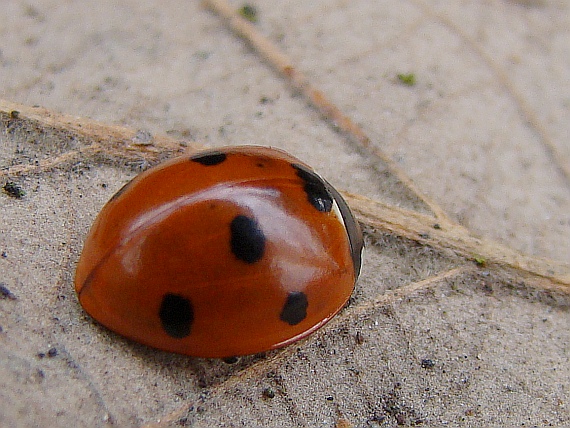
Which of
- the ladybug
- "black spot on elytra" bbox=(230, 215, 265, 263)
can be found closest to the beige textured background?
the ladybug

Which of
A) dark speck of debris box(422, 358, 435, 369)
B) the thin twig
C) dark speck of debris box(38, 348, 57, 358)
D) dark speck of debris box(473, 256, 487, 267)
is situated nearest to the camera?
dark speck of debris box(38, 348, 57, 358)

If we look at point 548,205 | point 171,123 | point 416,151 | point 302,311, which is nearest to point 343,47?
point 416,151

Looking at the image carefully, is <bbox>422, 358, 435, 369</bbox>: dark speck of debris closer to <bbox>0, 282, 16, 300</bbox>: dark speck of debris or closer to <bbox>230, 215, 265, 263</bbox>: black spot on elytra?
<bbox>230, 215, 265, 263</bbox>: black spot on elytra

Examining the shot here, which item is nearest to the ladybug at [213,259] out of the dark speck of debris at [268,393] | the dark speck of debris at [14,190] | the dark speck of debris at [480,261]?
the dark speck of debris at [268,393]

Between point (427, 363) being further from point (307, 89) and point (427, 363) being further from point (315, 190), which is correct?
point (307, 89)

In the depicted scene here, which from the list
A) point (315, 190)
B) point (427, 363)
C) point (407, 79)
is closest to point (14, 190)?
point (315, 190)

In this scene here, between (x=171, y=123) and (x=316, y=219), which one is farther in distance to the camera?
(x=171, y=123)

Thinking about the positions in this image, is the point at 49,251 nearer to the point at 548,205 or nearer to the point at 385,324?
the point at 385,324

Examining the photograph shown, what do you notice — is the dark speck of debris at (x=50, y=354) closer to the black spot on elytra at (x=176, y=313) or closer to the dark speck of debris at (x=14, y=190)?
the black spot on elytra at (x=176, y=313)
